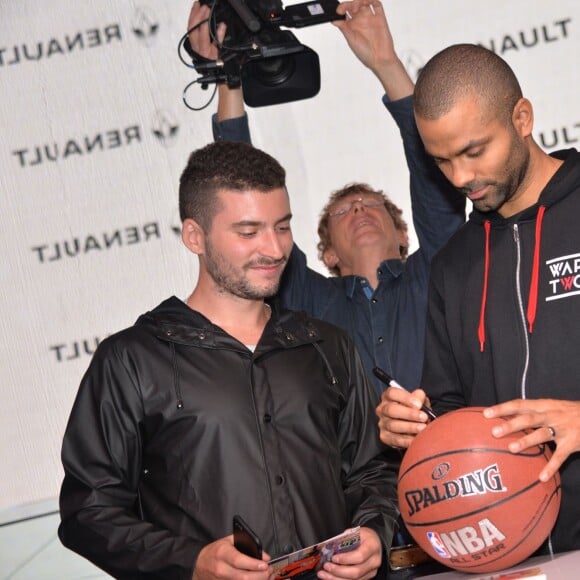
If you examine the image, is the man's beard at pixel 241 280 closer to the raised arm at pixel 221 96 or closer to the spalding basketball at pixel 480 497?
the spalding basketball at pixel 480 497

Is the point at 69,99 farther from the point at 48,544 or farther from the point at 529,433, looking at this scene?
the point at 529,433

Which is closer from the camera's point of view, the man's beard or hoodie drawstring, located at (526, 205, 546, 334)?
hoodie drawstring, located at (526, 205, 546, 334)

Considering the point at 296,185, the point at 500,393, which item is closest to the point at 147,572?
the point at 500,393

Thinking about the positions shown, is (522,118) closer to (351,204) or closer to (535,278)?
(535,278)

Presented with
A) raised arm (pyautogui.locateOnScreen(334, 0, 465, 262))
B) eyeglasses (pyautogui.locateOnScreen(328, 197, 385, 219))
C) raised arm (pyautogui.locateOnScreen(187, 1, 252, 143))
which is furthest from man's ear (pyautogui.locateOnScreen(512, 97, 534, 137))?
eyeglasses (pyautogui.locateOnScreen(328, 197, 385, 219))

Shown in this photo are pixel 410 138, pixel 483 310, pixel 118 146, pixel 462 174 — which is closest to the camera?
pixel 462 174

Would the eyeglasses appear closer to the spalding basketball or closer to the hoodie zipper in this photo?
the hoodie zipper

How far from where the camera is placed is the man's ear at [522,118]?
7.63ft

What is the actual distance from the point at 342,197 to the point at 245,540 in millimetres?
1882

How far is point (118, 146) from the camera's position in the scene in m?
4.06

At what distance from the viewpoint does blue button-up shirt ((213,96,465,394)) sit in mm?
3328

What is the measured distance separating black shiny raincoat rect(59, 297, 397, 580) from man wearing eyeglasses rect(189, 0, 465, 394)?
0.87m

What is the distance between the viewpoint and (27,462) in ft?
12.8

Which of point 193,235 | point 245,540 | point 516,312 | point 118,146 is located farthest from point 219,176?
point 118,146
